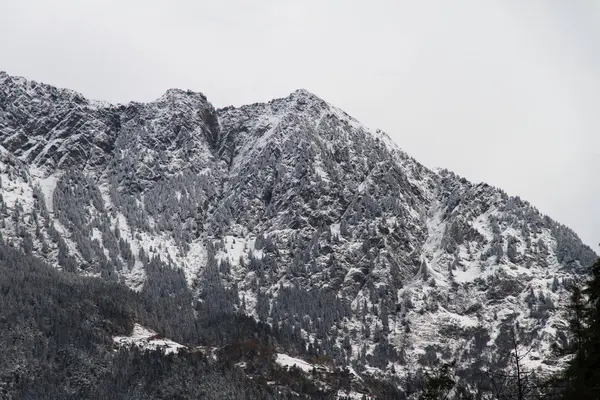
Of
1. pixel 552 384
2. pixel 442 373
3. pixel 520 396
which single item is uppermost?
pixel 442 373

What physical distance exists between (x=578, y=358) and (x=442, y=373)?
20.2 m

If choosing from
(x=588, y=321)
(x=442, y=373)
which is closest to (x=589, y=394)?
(x=588, y=321)

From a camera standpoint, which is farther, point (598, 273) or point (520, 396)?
point (598, 273)

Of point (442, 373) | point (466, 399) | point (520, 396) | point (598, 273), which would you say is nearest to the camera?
point (520, 396)

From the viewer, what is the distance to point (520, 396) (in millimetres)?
32844

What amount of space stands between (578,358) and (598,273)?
5.80 metres

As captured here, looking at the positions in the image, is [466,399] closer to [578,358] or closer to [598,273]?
[578,358]

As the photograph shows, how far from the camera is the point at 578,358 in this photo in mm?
45562

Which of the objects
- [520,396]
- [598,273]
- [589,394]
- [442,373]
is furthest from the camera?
[442,373]

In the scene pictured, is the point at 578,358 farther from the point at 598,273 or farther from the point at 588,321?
the point at 598,273

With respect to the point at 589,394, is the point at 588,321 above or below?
above

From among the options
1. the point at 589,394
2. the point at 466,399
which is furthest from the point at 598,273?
the point at 466,399

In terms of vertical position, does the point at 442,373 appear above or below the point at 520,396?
above

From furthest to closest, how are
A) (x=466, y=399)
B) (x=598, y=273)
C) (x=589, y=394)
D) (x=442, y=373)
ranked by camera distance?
(x=442, y=373) < (x=466, y=399) < (x=598, y=273) < (x=589, y=394)
